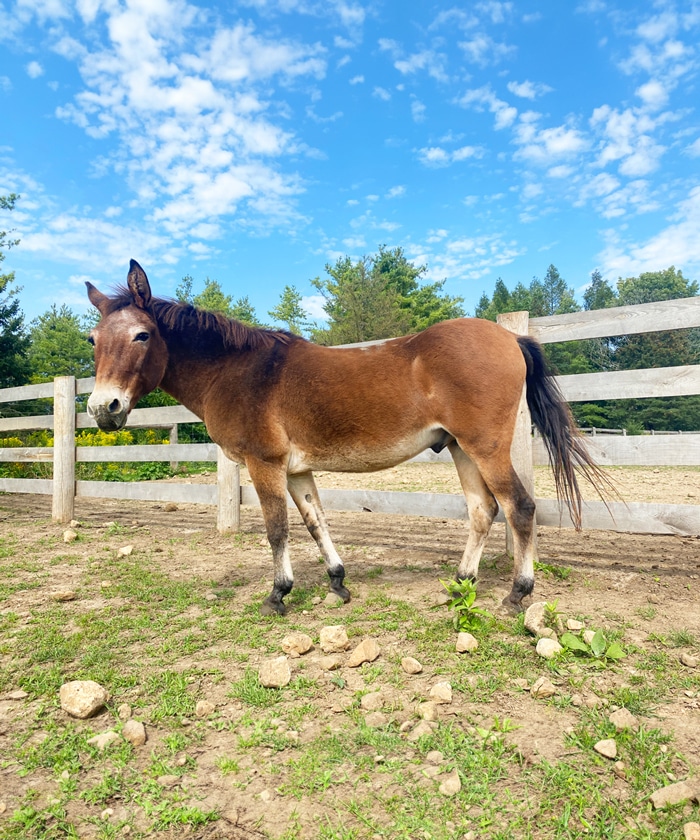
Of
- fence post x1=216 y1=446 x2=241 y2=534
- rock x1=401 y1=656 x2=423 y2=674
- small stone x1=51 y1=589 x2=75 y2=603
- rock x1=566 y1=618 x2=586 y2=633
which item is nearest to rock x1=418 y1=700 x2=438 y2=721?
rock x1=401 y1=656 x2=423 y2=674

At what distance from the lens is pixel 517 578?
3.17 metres

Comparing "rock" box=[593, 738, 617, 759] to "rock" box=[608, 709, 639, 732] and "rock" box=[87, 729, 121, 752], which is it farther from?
"rock" box=[87, 729, 121, 752]

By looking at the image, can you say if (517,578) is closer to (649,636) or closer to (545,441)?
(649,636)

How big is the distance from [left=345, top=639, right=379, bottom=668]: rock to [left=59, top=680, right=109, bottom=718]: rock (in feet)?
3.82

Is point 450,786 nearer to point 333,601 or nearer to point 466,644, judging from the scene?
point 466,644

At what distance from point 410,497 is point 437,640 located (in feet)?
6.32

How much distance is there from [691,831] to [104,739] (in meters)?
2.04

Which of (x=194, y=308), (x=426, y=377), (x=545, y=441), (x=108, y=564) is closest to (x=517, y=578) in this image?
(x=545, y=441)

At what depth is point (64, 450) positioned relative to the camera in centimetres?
691

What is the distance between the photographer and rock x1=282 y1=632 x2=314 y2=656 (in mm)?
2674

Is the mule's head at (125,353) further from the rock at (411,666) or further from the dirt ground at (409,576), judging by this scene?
the rock at (411,666)

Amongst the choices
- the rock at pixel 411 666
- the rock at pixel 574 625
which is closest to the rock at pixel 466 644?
the rock at pixel 411 666

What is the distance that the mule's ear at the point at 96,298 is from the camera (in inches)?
147

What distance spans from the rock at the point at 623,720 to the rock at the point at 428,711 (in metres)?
0.68
